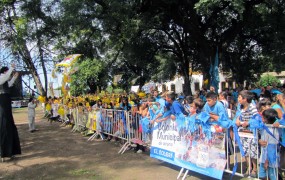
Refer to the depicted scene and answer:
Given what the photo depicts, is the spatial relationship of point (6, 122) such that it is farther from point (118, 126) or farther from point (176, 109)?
point (176, 109)

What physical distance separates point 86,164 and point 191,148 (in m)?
2.78

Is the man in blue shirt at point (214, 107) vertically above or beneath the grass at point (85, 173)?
above

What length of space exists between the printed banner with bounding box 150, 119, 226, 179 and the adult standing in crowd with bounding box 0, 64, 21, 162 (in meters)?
3.67

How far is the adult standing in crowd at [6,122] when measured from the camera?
7379mm

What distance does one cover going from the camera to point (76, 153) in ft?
27.0

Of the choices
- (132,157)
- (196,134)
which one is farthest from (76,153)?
(196,134)

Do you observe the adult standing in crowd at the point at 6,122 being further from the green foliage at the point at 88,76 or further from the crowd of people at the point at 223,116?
the green foliage at the point at 88,76

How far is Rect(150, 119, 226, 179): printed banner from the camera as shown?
498 centimetres

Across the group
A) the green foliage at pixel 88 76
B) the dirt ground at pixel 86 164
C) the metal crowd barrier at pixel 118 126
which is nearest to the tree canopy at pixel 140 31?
the green foliage at pixel 88 76

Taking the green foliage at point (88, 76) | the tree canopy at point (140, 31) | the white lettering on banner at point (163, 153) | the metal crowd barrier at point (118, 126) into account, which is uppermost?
the tree canopy at point (140, 31)

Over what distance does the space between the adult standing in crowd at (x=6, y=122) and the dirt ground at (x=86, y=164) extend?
13.2 inches

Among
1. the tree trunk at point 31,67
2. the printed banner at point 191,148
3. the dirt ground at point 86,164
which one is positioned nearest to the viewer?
the printed banner at point 191,148

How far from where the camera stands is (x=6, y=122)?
24.3 ft

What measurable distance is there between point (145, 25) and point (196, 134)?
11.6 m
